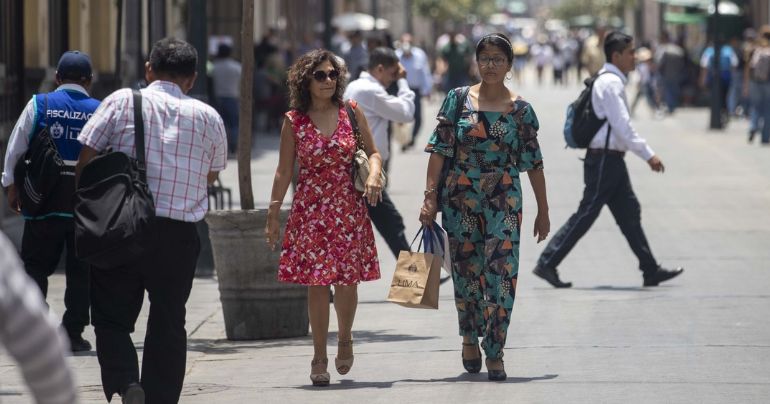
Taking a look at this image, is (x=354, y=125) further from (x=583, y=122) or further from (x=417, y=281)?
(x=583, y=122)

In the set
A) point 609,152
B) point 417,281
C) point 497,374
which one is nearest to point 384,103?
point 609,152

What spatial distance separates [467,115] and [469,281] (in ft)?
2.69

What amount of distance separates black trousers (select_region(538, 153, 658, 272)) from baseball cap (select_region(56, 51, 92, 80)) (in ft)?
13.7

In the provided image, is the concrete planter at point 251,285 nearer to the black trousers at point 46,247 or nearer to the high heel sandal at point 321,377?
the black trousers at point 46,247

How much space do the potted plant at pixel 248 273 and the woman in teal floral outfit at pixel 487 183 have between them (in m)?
1.56

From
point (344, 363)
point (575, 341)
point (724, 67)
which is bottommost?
point (575, 341)

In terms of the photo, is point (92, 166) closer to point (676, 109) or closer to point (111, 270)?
point (111, 270)

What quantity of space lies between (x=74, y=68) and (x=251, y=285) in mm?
1614

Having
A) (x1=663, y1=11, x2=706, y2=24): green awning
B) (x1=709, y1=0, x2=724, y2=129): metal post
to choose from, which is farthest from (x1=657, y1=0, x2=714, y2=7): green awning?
(x1=709, y1=0, x2=724, y2=129): metal post

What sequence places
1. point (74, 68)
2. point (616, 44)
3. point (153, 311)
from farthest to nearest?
point (616, 44)
point (74, 68)
point (153, 311)

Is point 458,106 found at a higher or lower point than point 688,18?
lower

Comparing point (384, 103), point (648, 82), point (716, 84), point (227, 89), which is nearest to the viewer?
point (384, 103)

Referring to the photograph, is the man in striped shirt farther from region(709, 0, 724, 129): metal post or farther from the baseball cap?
region(709, 0, 724, 129): metal post

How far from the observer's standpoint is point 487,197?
7.94 m
